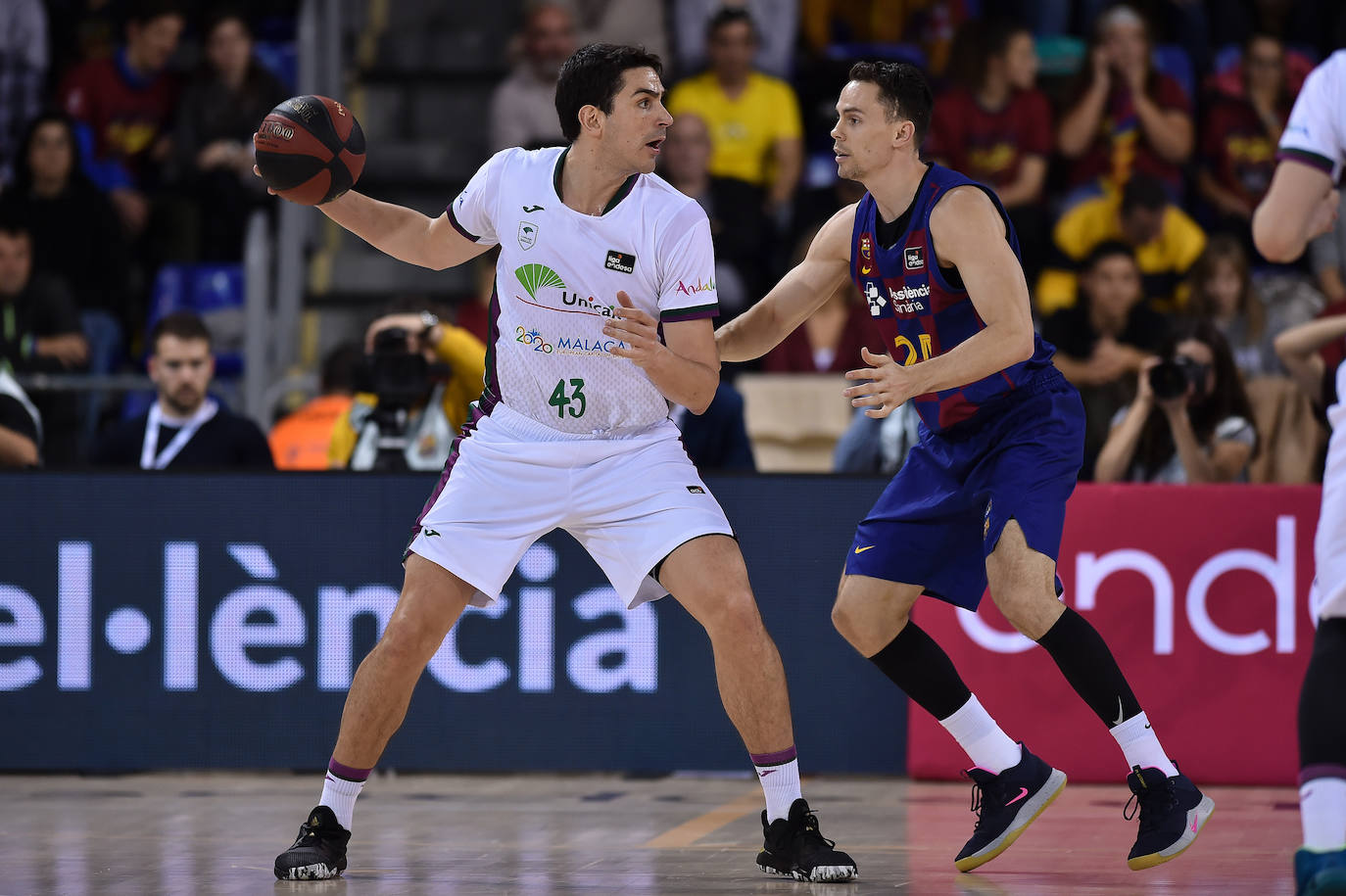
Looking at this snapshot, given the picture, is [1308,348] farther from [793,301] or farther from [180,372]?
[180,372]

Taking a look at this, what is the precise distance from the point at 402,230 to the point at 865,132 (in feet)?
4.67

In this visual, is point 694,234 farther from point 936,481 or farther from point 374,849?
point 374,849

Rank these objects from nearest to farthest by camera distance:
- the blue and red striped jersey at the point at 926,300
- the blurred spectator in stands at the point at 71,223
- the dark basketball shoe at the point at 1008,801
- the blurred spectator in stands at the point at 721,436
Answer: the blue and red striped jersey at the point at 926,300, the dark basketball shoe at the point at 1008,801, the blurred spectator in stands at the point at 721,436, the blurred spectator in stands at the point at 71,223

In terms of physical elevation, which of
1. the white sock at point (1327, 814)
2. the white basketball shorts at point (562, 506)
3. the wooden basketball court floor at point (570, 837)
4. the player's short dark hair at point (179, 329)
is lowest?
the wooden basketball court floor at point (570, 837)

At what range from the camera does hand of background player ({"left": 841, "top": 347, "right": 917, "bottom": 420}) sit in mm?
4762

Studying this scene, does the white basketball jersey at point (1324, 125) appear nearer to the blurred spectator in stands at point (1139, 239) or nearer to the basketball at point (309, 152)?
the basketball at point (309, 152)

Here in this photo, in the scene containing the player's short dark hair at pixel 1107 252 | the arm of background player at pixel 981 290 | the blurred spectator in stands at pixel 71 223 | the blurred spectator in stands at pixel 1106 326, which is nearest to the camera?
the arm of background player at pixel 981 290

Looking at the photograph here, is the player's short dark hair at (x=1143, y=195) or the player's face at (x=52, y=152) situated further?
the player's face at (x=52, y=152)

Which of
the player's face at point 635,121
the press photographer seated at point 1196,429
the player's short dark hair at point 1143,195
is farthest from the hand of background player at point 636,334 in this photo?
the player's short dark hair at point 1143,195

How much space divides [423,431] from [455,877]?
3.02 meters

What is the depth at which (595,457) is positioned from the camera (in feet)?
17.4

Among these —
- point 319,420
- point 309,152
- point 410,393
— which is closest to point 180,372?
point 319,420

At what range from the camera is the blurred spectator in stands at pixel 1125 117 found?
1140cm

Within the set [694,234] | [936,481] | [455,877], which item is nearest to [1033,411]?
[936,481]
